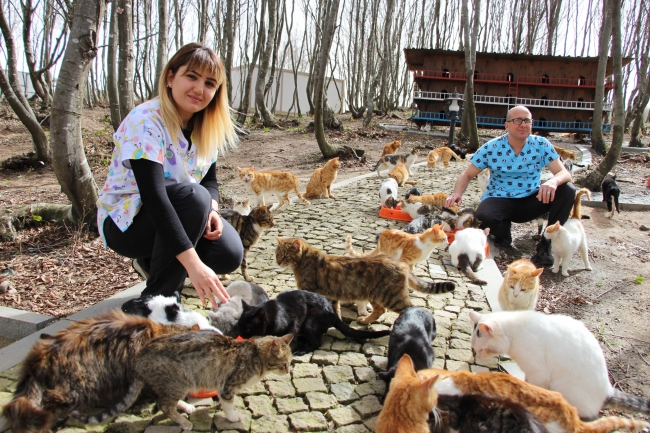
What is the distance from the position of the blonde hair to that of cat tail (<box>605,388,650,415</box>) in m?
3.19

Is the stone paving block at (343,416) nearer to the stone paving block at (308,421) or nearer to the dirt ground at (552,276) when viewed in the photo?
the stone paving block at (308,421)

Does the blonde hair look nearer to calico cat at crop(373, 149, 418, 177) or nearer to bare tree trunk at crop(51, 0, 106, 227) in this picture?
bare tree trunk at crop(51, 0, 106, 227)

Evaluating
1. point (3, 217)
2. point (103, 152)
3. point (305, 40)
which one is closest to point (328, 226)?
point (3, 217)

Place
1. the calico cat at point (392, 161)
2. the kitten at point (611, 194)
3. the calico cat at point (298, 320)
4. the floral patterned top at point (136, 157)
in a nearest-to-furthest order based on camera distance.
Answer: the floral patterned top at point (136, 157), the calico cat at point (298, 320), the kitten at point (611, 194), the calico cat at point (392, 161)

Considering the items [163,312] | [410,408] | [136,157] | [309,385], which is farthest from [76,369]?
[410,408]

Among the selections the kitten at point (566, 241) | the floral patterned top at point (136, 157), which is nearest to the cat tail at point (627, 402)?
the kitten at point (566, 241)

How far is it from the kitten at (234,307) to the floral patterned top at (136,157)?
0.94m

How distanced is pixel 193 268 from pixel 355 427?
1.34 m

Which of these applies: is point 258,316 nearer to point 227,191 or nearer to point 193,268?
point 193,268

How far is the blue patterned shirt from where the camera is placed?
5.86 metres

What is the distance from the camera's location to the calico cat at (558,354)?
2.63 meters

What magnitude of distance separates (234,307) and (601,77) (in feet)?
52.9

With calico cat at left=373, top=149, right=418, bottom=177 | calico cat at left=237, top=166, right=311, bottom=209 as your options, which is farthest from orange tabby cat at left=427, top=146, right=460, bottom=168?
calico cat at left=237, top=166, right=311, bottom=209

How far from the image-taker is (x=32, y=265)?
4.86 metres
